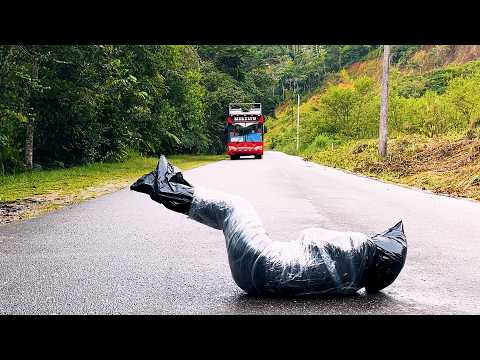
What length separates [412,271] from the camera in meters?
6.11

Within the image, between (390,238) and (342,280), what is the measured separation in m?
0.59

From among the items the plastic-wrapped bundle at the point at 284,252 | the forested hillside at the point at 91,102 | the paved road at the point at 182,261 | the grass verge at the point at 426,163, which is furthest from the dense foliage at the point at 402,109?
the plastic-wrapped bundle at the point at 284,252

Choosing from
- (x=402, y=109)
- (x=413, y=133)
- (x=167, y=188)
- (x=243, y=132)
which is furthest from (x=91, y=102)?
(x=402, y=109)

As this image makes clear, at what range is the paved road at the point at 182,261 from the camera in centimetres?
472

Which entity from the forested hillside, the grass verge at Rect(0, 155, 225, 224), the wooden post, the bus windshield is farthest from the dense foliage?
the wooden post

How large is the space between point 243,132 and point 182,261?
33.1 meters

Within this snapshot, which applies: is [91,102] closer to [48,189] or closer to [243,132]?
[48,189]

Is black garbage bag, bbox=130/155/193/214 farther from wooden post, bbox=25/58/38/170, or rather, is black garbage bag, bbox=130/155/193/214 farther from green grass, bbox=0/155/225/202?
wooden post, bbox=25/58/38/170

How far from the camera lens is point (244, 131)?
39.4 meters
